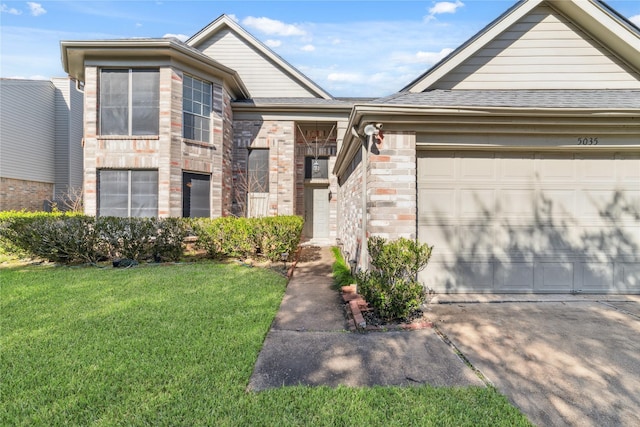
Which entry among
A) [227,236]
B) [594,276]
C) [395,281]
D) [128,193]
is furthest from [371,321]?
[128,193]

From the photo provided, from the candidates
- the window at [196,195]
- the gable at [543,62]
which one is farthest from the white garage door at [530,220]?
the window at [196,195]

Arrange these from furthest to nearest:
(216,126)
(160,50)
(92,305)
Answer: (216,126) → (160,50) → (92,305)

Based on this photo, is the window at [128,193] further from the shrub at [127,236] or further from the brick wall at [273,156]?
the brick wall at [273,156]

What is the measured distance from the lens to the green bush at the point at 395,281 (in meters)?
3.82

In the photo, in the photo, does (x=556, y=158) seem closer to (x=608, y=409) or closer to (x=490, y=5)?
(x=608, y=409)

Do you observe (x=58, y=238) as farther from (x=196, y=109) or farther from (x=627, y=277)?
(x=627, y=277)

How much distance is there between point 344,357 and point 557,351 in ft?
7.56

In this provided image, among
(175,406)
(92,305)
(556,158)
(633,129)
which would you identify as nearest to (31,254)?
(92,305)

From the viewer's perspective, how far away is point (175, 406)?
220 cm

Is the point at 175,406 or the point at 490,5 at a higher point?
the point at 490,5

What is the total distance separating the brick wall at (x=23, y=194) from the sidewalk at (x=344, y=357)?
18.8 metres

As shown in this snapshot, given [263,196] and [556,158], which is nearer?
[556,158]

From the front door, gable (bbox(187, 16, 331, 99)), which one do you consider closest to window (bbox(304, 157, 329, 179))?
the front door

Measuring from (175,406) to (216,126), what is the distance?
381 inches
